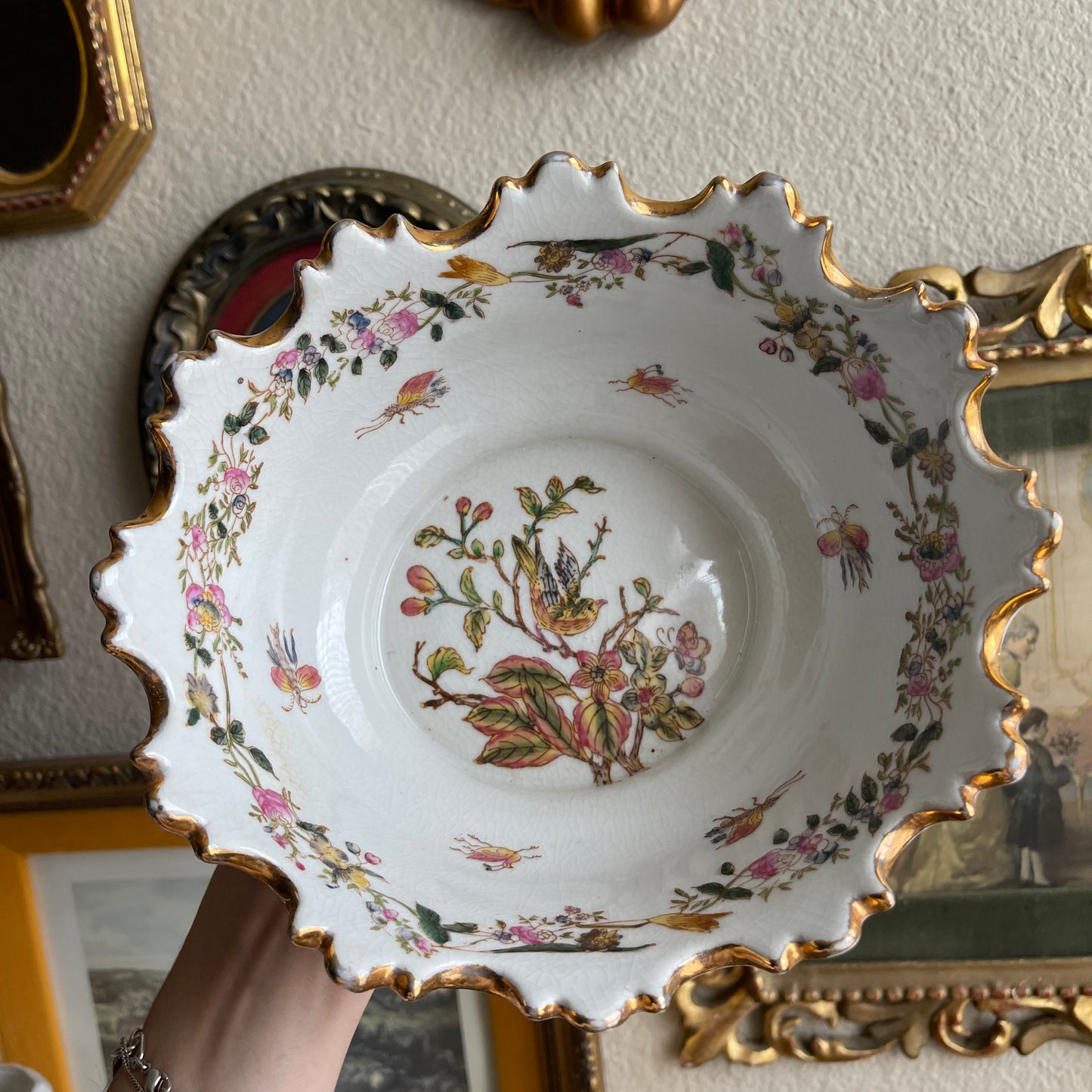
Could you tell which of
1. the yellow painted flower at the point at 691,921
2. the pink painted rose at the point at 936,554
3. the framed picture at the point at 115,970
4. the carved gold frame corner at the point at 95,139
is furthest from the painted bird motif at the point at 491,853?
the carved gold frame corner at the point at 95,139

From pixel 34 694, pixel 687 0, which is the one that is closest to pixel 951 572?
pixel 687 0

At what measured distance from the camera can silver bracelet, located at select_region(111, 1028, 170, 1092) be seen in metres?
0.52

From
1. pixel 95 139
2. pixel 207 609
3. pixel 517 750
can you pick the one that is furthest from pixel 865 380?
pixel 95 139

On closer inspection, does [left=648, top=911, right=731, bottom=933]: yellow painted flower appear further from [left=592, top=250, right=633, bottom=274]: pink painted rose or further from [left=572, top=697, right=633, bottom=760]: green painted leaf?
[left=592, top=250, right=633, bottom=274]: pink painted rose

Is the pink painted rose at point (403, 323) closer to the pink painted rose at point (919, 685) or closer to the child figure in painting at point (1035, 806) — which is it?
the pink painted rose at point (919, 685)

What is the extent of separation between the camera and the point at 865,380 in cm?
53

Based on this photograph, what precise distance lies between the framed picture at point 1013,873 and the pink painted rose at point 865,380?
10 centimetres

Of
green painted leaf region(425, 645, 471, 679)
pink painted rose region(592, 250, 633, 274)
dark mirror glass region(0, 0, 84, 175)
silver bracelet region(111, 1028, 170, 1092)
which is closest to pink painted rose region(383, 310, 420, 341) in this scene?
pink painted rose region(592, 250, 633, 274)

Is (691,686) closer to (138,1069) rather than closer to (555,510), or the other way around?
(555,510)

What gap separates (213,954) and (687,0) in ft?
2.54

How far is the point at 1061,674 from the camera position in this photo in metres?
0.60

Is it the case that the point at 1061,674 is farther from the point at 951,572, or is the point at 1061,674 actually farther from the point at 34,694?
the point at 34,694

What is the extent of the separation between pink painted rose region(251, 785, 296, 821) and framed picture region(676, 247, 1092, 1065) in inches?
14.5

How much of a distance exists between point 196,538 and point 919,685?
0.49m
